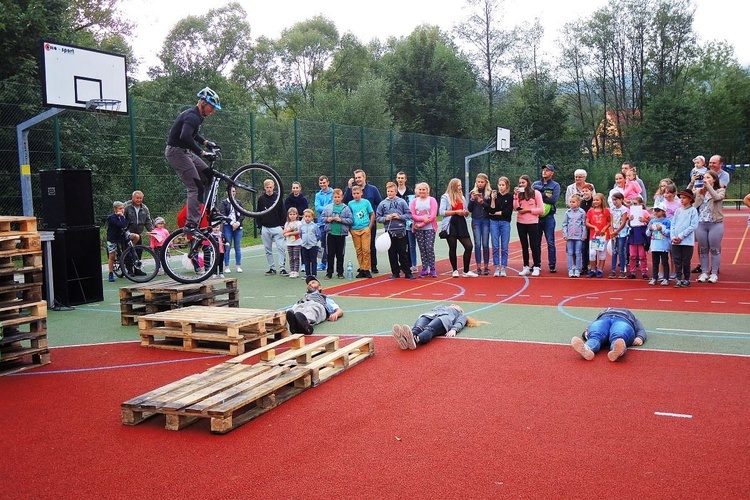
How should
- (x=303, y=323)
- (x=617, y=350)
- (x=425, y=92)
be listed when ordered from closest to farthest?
(x=617, y=350) → (x=303, y=323) → (x=425, y=92)

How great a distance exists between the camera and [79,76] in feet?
37.8

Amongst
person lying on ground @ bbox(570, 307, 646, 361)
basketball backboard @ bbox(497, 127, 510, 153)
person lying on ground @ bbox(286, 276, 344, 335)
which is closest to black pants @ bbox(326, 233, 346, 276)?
person lying on ground @ bbox(286, 276, 344, 335)

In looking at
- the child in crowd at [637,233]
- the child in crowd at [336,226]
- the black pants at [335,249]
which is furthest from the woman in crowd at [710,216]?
the black pants at [335,249]

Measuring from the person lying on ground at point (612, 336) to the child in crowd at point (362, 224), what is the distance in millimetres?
6176

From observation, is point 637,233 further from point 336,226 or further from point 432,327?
point 432,327

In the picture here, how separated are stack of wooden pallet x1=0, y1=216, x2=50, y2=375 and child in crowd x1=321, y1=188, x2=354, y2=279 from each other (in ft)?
19.4

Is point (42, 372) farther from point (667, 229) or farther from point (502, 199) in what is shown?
point (667, 229)

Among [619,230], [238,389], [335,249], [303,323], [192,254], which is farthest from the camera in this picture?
[335,249]

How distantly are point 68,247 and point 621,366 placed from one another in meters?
7.89

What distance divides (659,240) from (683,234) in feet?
1.45

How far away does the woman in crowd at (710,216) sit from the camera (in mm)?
11078

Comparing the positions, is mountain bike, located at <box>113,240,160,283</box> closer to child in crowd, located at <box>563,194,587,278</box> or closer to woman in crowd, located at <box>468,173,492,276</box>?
woman in crowd, located at <box>468,173,492,276</box>

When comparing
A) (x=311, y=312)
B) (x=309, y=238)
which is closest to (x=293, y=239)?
(x=309, y=238)

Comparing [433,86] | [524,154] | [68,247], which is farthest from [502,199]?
[433,86]
